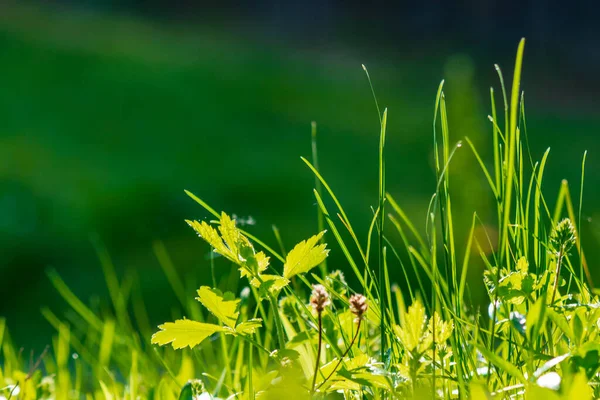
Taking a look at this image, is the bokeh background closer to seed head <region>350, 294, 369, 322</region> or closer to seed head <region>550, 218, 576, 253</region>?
seed head <region>550, 218, 576, 253</region>

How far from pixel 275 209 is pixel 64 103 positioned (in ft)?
8.18

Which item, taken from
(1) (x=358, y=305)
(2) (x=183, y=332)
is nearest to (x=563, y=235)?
(1) (x=358, y=305)

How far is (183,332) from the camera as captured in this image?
54cm

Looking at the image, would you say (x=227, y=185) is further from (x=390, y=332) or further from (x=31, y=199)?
(x=390, y=332)

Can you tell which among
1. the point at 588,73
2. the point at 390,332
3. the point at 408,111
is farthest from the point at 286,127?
the point at 390,332

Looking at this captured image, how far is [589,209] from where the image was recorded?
4.71m

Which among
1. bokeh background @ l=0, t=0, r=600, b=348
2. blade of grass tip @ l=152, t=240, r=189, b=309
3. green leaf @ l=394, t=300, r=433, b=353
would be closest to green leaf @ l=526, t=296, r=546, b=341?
green leaf @ l=394, t=300, r=433, b=353

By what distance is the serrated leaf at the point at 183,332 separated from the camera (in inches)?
21.0

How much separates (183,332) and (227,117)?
5.64 meters

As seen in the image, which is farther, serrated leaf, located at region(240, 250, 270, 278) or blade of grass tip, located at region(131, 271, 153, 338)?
blade of grass tip, located at region(131, 271, 153, 338)

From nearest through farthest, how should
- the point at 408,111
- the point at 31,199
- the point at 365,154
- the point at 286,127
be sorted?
the point at 31,199, the point at 365,154, the point at 286,127, the point at 408,111

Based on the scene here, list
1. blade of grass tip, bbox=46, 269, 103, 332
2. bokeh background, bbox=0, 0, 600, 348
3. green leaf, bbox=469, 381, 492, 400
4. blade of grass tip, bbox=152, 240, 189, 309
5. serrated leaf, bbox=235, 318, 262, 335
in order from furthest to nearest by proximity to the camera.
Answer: bokeh background, bbox=0, 0, 600, 348, blade of grass tip, bbox=152, 240, 189, 309, blade of grass tip, bbox=46, 269, 103, 332, serrated leaf, bbox=235, 318, 262, 335, green leaf, bbox=469, 381, 492, 400

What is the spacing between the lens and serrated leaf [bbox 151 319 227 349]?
0.53 m

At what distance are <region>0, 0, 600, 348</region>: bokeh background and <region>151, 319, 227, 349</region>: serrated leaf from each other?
1449 millimetres
